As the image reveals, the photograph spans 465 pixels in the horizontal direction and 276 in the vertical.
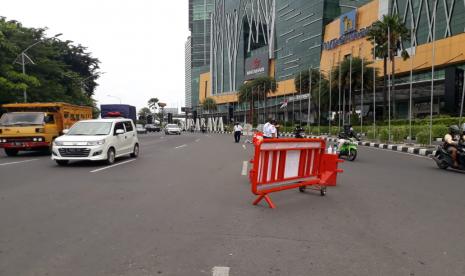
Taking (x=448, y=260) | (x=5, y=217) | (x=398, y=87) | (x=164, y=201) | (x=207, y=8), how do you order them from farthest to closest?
1. (x=207, y=8)
2. (x=398, y=87)
3. (x=164, y=201)
4. (x=5, y=217)
5. (x=448, y=260)

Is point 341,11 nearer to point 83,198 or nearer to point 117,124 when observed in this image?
point 117,124

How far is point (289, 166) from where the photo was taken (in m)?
7.68

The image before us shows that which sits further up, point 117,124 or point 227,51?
point 227,51

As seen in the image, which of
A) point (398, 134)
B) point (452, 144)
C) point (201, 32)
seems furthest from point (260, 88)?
point (201, 32)

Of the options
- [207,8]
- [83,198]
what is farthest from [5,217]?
[207,8]

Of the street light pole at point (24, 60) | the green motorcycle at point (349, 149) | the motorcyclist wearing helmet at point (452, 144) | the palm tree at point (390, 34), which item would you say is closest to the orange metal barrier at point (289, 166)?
the motorcyclist wearing helmet at point (452, 144)

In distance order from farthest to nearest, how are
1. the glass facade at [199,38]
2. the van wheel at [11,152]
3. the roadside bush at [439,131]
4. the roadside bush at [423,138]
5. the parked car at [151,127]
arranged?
the glass facade at [199,38], the parked car at [151,127], the roadside bush at [439,131], the roadside bush at [423,138], the van wheel at [11,152]

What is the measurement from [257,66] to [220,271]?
107m

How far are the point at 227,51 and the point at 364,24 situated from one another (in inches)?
2651

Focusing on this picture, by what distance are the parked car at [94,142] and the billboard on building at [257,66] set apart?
297 ft

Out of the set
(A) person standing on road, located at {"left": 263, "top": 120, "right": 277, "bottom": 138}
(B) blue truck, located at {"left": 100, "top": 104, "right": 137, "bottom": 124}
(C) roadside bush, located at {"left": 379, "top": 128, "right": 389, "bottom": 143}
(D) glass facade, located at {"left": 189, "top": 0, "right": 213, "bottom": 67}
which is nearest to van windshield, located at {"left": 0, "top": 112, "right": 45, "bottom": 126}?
(A) person standing on road, located at {"left": 263, "top": 120, "right": 277, "bottom": 138}

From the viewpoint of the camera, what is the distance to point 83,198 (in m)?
7.29

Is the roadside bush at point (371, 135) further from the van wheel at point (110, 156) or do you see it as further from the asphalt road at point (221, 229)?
the van wheel at point (110, 156)

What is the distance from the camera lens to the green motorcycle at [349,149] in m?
15.8
